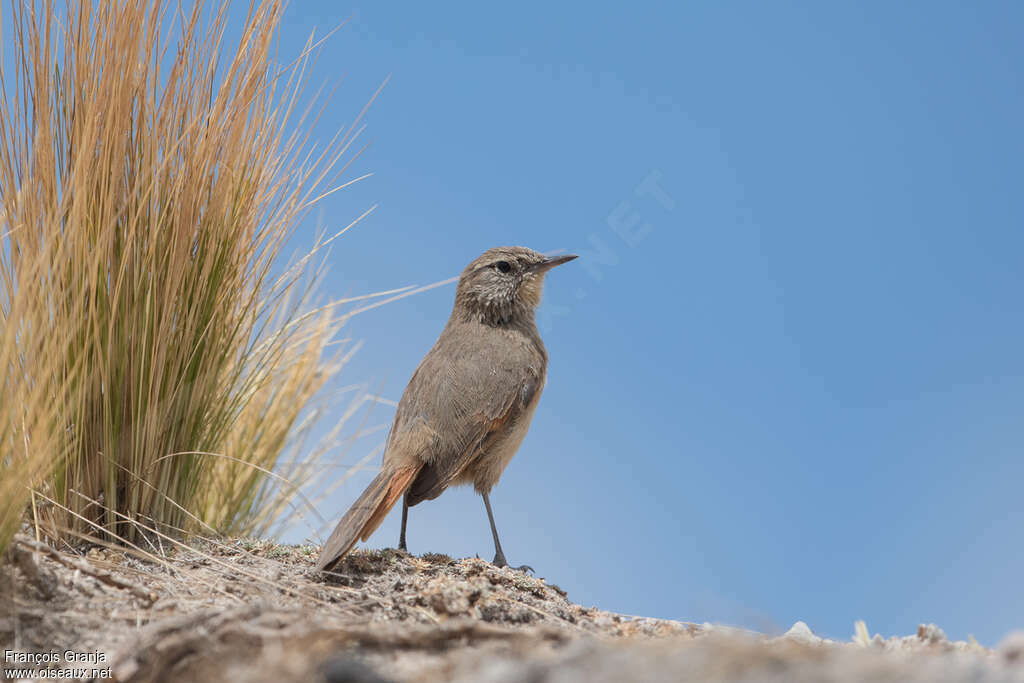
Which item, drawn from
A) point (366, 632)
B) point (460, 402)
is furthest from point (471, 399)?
point (366, 632)

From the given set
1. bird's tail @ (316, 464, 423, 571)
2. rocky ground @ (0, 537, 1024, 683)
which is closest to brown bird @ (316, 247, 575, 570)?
bird's tail @ (316, 464, 423, 571)

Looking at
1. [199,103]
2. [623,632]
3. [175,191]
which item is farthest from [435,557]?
[199,103]

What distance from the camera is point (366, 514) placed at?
3387mm

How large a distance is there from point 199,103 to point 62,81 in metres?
0.55

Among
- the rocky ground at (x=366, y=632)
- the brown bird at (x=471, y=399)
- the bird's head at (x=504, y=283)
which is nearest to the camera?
the rocky ground at (x=366, y=632)

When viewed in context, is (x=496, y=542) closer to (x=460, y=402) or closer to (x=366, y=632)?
(x=460, y=402)

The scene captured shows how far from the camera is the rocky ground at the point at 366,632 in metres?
1.62

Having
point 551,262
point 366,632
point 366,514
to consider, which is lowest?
point 366,632

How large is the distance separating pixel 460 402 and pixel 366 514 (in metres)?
0.86

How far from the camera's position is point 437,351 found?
456 cm

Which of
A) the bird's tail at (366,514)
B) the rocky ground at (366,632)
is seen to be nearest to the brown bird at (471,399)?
the bird's tail at (366,514)

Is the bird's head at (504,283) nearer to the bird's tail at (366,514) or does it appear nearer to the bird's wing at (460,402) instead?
the bird's wing at (460,402)

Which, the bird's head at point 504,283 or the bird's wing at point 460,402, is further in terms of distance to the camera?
the bird's head at point 504,283

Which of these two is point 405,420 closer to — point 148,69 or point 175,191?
point 175,191
